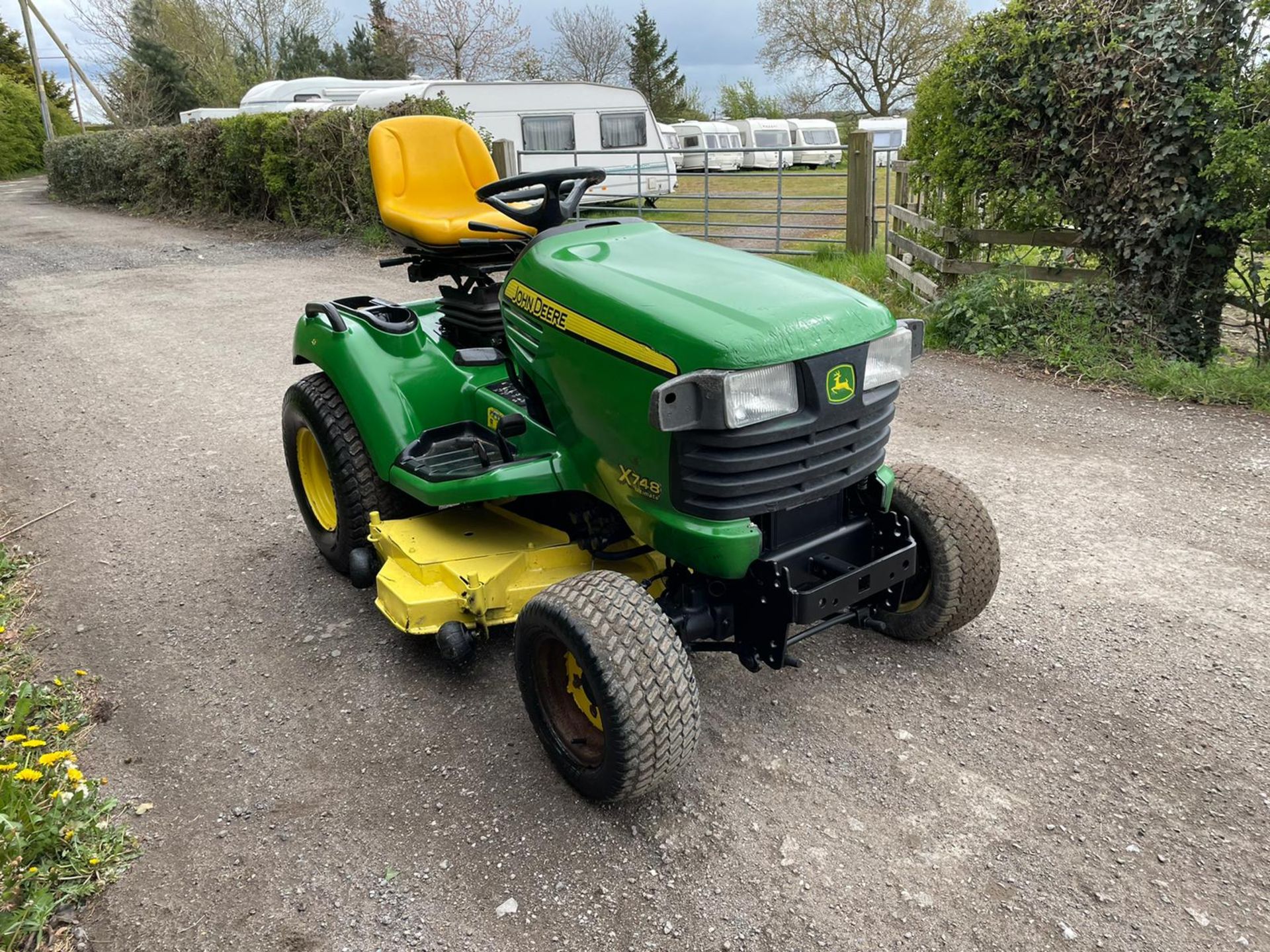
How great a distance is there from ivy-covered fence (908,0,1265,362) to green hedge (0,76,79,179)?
106ft

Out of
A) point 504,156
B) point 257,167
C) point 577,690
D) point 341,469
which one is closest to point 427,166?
point 341,469

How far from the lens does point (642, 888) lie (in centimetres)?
242

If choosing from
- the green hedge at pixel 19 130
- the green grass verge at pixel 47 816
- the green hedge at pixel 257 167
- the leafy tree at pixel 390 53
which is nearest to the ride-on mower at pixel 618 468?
the green grass verge at pixel 47 816

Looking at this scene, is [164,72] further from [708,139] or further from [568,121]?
[568,121]

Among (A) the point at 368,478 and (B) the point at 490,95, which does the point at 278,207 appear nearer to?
(B) the point at 490,95

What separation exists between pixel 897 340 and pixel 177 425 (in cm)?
485

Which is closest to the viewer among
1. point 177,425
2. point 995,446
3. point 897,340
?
point 897,340

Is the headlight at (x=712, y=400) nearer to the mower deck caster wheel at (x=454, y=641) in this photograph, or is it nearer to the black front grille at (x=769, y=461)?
the black front grille at (x=769, y=461)

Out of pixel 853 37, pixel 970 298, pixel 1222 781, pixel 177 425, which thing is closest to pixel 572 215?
pixel 1222 781

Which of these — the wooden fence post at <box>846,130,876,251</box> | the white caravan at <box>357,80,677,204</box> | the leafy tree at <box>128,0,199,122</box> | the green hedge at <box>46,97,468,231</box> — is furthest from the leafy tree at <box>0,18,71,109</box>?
the wooden fence post at <box>846,130,876,251</box>

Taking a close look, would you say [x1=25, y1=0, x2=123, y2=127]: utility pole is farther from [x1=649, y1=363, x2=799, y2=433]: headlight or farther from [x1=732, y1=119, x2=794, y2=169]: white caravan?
[x1=649, y1=363, x2=799, y2=433]: headlight

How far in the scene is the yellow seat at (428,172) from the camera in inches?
152

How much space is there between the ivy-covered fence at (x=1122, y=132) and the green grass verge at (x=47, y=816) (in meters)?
6.14

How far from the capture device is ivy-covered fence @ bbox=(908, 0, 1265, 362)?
18.7ft
